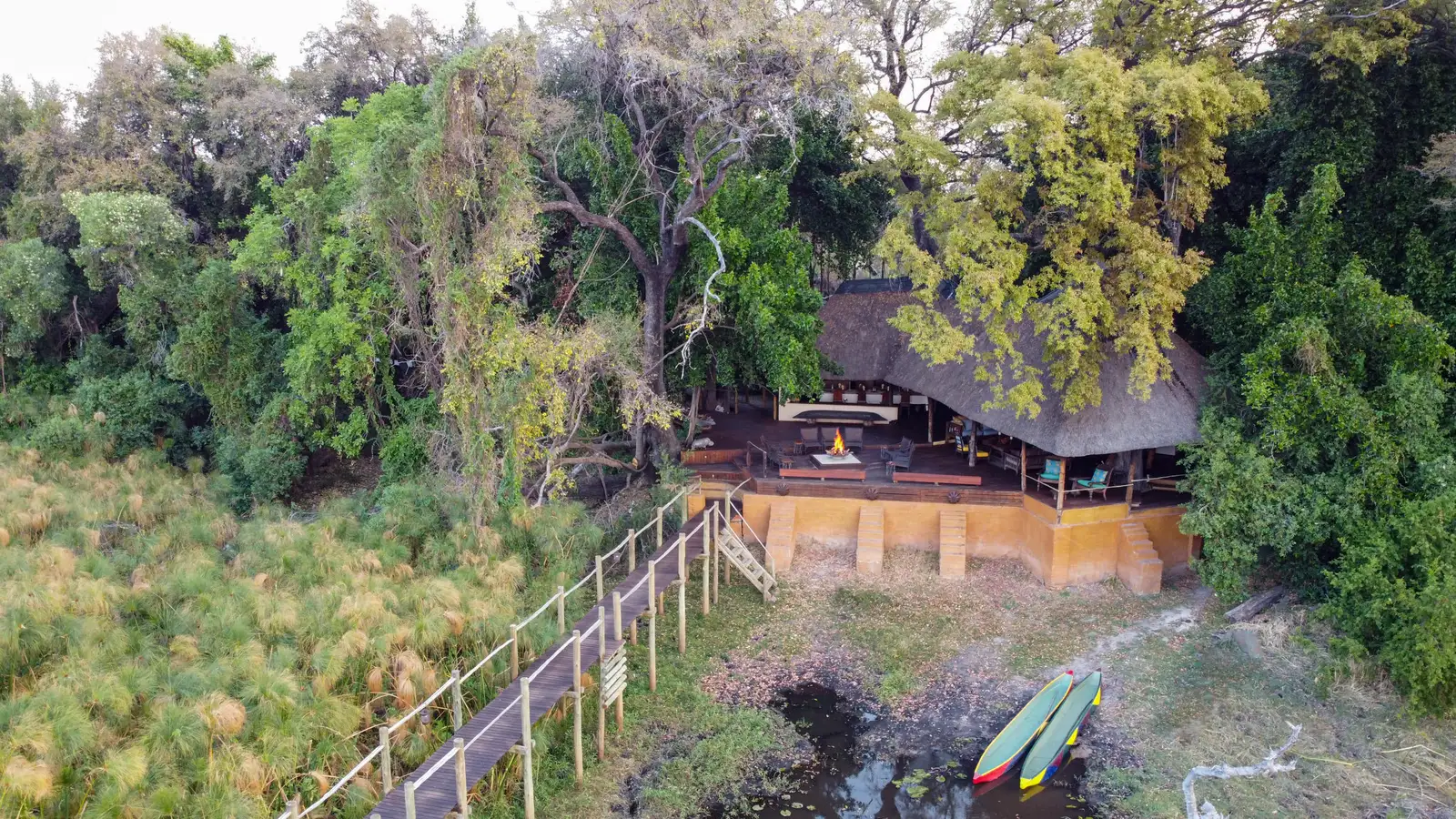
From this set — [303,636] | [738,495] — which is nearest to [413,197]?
[303,636]

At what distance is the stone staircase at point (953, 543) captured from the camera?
57.3ft

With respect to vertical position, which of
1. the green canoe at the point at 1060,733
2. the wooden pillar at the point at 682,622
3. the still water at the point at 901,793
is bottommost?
the still water at the point at 901,793

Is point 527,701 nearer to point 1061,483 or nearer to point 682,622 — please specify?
point 682,622

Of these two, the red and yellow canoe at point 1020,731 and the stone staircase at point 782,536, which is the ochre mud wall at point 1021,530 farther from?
the red and yellow canoe at point 1020,731

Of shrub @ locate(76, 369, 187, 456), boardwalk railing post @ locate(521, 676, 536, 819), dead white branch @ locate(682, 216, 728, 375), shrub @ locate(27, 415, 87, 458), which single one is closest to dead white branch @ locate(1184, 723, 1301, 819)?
boardwalk railing post @ locate(521, 676, 536, 819)

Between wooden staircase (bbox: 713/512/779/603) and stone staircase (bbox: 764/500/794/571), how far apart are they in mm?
646

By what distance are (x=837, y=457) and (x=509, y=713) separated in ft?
32.9

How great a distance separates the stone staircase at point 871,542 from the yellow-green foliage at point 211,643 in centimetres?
617

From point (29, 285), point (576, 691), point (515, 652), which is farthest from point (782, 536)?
point (29, 285)

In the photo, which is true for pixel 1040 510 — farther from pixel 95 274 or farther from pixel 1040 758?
pixel 95 274

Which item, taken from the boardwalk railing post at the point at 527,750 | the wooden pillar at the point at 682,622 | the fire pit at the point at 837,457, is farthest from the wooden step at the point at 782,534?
the boardwalk railing post at the point at 527,750

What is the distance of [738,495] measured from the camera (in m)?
19.1

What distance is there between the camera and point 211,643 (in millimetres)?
12906

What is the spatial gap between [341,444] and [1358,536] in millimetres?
19662
